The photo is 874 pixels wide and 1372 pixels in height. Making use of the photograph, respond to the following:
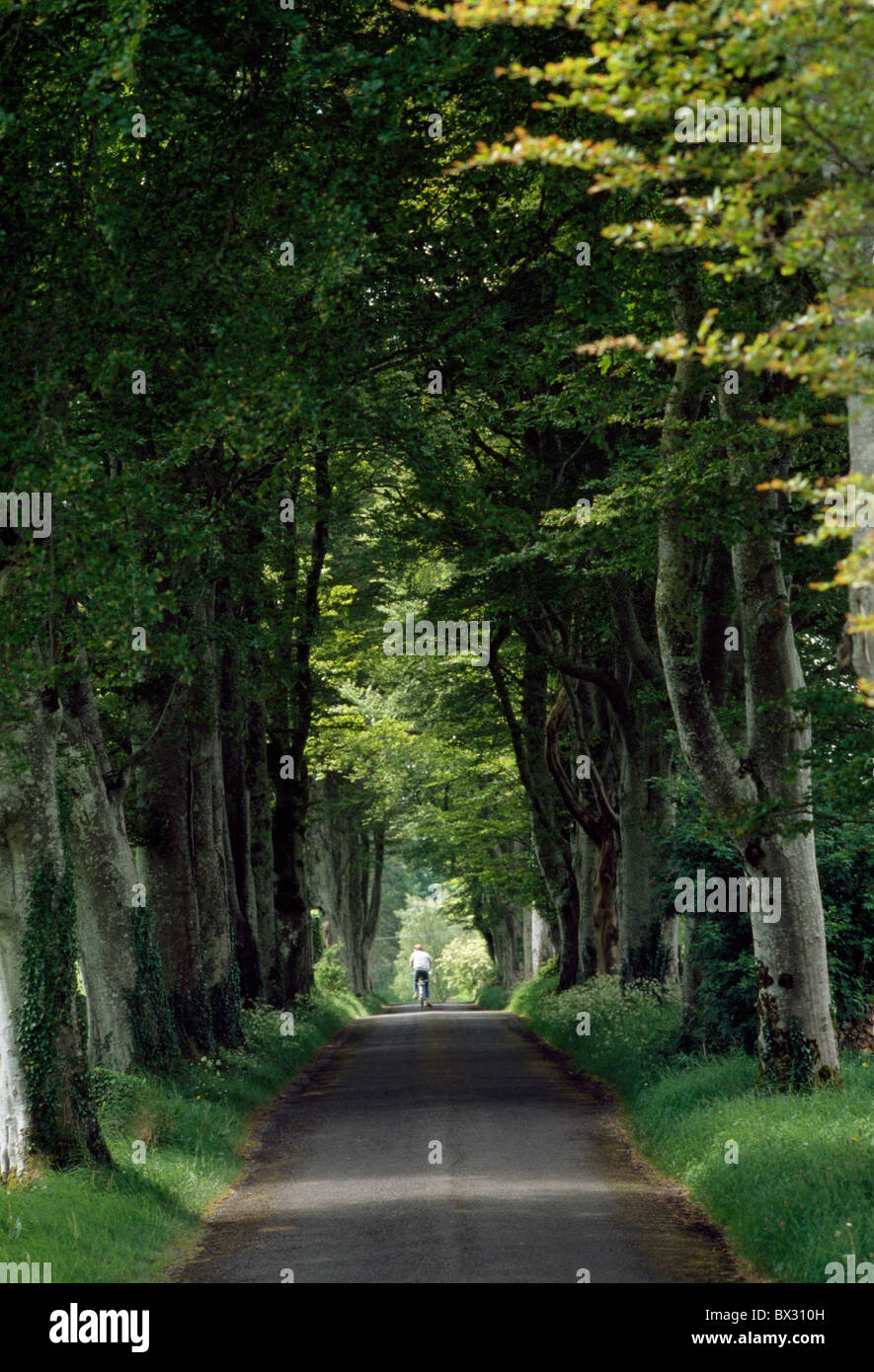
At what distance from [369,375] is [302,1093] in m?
10.9

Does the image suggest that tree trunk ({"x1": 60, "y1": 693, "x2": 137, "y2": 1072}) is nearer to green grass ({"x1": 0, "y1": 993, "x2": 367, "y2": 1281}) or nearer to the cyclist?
green grass ({"x1": 0, "y1": 993, "x2": 367, "y2": 1281})

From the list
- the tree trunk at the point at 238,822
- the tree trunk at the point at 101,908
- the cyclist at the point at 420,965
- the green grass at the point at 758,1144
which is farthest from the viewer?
the cyclist at the point at 420,965

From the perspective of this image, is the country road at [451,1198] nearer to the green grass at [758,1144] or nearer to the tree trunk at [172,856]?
the green grass at [758,1144]

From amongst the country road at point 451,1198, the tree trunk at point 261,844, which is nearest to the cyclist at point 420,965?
the tree trunk at point 261,844

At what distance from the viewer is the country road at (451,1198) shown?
9.17m

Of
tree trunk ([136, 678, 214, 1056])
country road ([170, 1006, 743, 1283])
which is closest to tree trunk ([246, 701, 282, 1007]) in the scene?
country road ([170, 1006, 743, 1283])

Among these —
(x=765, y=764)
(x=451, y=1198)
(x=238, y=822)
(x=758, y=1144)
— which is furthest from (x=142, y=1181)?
(x=238, y=822)

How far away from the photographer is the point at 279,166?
1311 centimetres

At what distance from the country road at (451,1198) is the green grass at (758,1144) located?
316 millimetres

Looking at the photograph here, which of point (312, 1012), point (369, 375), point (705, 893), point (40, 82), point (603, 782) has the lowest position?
point (312, 1012)

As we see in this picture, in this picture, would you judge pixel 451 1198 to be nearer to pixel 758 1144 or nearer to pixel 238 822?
pixel 758 1144

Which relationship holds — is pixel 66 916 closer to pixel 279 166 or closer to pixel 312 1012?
pixel 279 166
